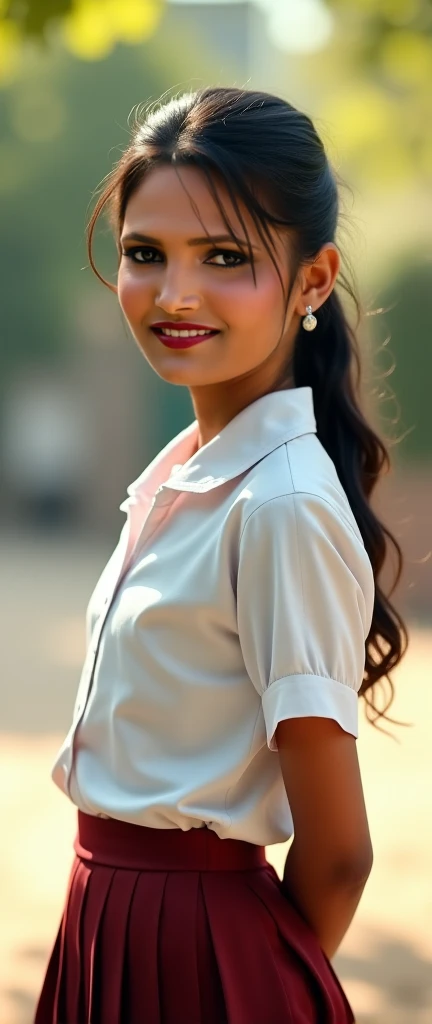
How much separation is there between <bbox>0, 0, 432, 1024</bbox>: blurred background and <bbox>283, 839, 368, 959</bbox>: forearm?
57 cm

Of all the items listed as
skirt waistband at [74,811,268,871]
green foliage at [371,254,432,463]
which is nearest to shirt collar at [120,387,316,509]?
skirt waistband at [74,811,268,871]

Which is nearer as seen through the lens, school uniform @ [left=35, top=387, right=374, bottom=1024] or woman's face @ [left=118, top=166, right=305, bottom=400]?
school uniform @ [left=35, top=387, right=374, bottom=1024]

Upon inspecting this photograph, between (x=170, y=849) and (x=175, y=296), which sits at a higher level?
(x=175, y=296)

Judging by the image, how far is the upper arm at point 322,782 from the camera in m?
1.23

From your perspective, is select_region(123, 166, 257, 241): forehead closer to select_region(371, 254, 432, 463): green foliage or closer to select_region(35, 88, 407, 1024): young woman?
select_region(35, 88, 407, 1024): young woman

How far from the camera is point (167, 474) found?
1669 millimetres

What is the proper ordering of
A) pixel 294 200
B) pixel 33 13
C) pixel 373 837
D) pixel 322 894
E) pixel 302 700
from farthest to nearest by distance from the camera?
pixel 373 837
pixel 33 13
pixel 294 200
pixel 322 894
pixel 302 700

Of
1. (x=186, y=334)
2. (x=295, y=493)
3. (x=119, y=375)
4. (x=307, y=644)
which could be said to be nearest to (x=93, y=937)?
(x=307, y=644)

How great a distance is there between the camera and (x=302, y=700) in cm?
120

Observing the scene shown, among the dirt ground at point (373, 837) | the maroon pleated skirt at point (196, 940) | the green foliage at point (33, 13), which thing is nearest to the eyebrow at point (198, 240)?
the maroon pleated skirt at point (196, 940)

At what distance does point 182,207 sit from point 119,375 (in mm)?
17257

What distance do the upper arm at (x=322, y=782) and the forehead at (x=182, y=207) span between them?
1.65 ft

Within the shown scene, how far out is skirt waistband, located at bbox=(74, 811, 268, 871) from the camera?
52.3 inches

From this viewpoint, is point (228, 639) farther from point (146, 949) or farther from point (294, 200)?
point (294, 200)
